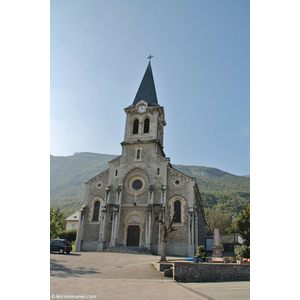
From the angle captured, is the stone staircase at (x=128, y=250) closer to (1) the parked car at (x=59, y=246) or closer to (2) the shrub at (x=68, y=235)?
(1) the parked car at (x=59, y=246)

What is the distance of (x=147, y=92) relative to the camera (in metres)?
33.2

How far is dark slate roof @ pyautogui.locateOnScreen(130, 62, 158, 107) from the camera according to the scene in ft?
106

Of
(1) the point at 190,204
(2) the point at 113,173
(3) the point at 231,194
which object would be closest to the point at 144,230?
(1) the point at 190,204

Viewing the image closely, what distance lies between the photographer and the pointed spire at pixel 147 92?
3222cm

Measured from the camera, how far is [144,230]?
2494 centimetres

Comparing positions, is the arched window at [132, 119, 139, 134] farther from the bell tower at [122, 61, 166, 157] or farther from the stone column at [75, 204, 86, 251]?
the stone column at [75, 204, 86, 251]

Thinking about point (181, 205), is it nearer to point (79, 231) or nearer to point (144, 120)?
point (79, 231)

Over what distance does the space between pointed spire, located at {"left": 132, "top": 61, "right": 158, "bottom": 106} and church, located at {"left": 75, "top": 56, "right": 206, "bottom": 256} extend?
3.38 m

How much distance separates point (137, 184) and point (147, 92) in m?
13.0

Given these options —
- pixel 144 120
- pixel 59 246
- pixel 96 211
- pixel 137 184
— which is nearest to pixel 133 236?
pixel 96 211

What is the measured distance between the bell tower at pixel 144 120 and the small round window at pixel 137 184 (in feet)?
14.1

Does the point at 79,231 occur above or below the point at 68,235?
above

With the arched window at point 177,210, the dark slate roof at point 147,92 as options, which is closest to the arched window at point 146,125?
the dark slate roof at point 147,92
